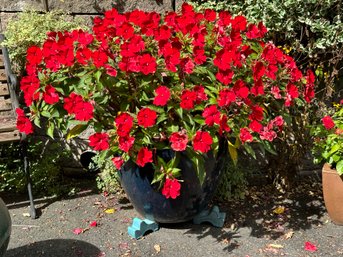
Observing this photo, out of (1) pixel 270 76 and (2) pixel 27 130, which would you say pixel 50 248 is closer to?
(2) pixel 27 130

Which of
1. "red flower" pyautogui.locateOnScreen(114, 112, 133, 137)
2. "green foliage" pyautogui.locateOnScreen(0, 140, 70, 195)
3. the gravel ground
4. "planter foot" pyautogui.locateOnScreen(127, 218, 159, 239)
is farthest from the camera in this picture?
"green foliage" pyautogui.locateOnScreen(0, 140, 70, 195)

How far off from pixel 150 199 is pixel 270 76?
109cm

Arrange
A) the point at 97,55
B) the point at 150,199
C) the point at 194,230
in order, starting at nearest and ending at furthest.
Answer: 1. the point at 97,55
2. the point at 150,199
3. the point at 194,230

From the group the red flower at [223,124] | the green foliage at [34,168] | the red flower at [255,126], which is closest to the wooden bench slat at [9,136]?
the green foliage at [34,168]

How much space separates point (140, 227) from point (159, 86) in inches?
40.2

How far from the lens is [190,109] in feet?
8.99

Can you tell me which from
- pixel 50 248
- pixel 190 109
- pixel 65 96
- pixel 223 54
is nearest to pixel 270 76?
pixel 223 54

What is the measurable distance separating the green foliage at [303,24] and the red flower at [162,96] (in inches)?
55.6

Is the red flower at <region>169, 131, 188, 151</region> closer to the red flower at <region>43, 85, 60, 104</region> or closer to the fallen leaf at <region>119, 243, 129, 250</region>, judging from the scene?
the red flower at <region>43, 85, 60, 104</region>

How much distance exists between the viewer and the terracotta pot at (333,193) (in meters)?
3.33

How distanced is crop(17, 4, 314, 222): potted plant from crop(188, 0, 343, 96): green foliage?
69cm

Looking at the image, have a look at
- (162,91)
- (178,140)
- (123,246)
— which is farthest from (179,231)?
(162,91)

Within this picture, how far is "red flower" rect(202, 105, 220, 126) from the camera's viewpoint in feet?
8.65

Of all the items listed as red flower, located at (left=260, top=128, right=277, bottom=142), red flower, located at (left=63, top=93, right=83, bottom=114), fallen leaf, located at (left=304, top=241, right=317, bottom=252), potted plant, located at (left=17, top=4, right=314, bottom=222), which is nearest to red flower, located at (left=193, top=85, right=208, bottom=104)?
potted plant, located at (left=17, top=4, right=314, bottom=222)
